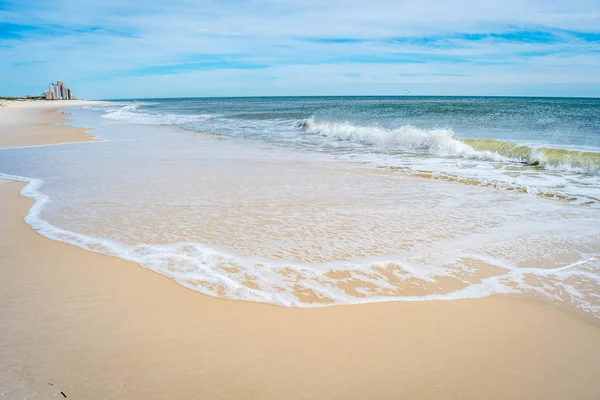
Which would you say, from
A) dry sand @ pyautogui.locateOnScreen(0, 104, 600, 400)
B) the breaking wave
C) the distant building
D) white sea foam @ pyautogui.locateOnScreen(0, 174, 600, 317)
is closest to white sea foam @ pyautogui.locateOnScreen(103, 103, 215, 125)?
the breaking wave

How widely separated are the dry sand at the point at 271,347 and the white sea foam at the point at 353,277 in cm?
16

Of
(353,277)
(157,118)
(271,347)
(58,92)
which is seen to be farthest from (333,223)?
(58,92)

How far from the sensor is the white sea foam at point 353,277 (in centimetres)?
327

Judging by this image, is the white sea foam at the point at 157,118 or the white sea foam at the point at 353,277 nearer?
the white sea foam at the point at 353,277

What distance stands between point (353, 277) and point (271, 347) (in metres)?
1.23

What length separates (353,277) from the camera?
142 inches

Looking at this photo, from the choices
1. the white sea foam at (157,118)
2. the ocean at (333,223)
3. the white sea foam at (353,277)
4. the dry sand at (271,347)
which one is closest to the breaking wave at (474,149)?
the ocean at (333,223)

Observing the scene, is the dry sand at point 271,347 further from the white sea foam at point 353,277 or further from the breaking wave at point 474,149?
the breaking wave at point 474,149

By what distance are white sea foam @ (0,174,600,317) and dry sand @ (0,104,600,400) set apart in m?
0.16

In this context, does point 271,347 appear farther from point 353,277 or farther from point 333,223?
point 333,223

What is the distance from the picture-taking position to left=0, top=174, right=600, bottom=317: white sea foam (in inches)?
129

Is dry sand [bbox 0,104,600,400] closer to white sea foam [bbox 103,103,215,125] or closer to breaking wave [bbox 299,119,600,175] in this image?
breaking wave [bbox 299,119,600,175]

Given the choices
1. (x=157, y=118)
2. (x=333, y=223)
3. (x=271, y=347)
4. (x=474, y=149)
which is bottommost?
(x=271, y=347)

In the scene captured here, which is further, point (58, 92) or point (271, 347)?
point (58, 92)
